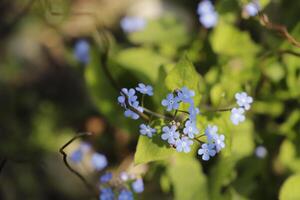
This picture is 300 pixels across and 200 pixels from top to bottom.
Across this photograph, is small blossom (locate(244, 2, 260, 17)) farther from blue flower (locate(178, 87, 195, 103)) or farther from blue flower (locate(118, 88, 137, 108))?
blue flower (locate(118, 88, 137, 108))

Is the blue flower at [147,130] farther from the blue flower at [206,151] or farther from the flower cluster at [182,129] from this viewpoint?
the blue flower at [206,151]

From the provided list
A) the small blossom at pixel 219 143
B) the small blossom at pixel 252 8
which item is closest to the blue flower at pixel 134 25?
the small blossom at pixel 252 8

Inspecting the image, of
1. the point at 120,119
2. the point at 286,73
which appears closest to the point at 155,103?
the point at 120,119

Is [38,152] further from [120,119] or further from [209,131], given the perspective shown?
[209,131]

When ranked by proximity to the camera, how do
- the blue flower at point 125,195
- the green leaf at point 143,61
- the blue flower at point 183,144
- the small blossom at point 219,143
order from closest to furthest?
the blue flower at point 183,144, the small blossom at point 219,143, the blue flower at point 125,195, the green leaf at point 143,61

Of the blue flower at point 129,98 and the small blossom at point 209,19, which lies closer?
the blue flower at point 129,98

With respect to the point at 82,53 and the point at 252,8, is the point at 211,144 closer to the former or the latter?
the point at 252,8

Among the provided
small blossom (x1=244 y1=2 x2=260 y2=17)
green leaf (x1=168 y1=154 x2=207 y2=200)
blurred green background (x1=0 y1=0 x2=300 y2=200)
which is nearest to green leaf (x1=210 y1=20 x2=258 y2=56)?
blurred green background (x1=0 y1=0 x2=300 y2=200)

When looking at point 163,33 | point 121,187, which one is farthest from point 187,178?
point 163,33
